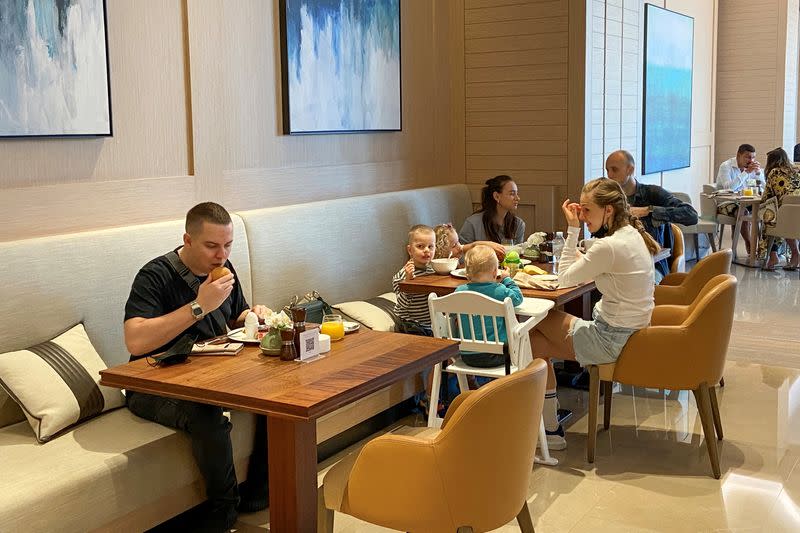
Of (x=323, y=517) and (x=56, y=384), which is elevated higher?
(x=56, y=384)

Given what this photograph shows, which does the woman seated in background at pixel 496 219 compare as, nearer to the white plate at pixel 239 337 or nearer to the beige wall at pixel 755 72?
the white plate at pixel 239 337

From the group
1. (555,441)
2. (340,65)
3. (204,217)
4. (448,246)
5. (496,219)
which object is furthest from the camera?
(496,219)

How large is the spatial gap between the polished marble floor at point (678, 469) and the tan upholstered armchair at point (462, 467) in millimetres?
913

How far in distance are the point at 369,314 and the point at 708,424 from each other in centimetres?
172

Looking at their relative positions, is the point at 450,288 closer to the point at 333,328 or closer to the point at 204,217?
the point at 333,328

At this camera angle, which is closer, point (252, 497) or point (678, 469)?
point (252, 497)

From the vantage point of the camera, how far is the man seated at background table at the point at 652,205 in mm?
5684

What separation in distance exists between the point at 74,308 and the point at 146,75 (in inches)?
48.0

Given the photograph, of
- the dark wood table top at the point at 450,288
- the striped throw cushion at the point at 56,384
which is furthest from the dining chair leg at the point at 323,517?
the dark wood table top at the point at 450,288

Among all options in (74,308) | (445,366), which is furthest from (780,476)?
(74,308)

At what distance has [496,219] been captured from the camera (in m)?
5.58

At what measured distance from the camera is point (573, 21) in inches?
239

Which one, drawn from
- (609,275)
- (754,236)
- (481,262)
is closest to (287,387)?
(481,262)

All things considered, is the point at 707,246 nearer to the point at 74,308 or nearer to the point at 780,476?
the point at 780,476
